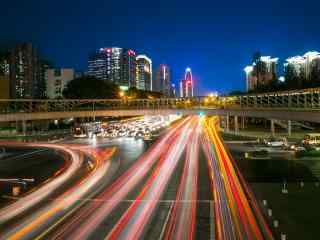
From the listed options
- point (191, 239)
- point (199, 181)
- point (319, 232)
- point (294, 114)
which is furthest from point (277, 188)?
point (294, 114)

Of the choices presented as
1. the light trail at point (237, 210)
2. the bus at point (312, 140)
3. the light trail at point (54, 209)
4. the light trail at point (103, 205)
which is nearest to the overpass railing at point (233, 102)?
the bus at point (312, 140)

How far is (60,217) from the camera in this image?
94.6 ft

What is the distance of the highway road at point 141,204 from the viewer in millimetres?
25312

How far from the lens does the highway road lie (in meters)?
25.3

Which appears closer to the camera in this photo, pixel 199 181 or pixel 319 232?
pixel 319 232

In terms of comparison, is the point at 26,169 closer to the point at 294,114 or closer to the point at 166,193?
the point at 166,193

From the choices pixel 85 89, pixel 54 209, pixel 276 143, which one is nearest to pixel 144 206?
pixel 54 209

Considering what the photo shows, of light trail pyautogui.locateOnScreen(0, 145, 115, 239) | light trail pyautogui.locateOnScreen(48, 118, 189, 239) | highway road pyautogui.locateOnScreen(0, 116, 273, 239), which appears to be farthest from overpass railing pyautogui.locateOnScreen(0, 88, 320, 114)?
light trail pyautogui.locateOnScreen(0, 145, 115, 239)

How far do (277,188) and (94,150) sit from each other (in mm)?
38008

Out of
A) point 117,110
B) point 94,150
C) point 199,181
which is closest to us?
point 199,181

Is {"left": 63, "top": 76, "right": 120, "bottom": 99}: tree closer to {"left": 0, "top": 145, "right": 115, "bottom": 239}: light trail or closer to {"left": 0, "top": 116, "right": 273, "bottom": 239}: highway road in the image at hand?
{"left": 0, "top": 116, "right": 273, "bottom": 239}: highway road

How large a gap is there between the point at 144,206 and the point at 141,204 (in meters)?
0.69

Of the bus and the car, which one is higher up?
the bus

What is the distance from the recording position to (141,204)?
32094mm
